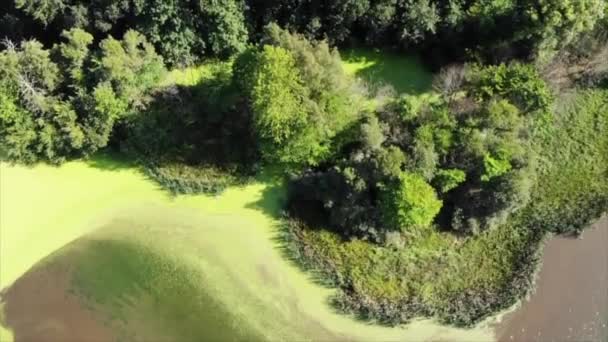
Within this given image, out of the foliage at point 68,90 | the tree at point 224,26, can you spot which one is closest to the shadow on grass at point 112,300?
the foliage at point 68,90

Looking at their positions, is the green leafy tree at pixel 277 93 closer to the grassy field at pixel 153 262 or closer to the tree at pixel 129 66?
the grassy field at pixel 153 262

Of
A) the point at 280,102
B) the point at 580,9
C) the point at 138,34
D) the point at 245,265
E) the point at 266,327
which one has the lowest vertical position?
the point at 266,327

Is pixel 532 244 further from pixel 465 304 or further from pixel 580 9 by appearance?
pixel 580 9

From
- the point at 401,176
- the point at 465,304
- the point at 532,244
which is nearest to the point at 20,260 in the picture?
the point at 401,176

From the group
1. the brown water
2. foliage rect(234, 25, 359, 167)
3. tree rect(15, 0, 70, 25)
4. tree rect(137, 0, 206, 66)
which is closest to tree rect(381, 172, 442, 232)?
foliage rect(234, 25, 359, 167)

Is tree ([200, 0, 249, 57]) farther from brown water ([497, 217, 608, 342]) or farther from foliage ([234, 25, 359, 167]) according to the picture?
brown water ([497, 217, 608, 342])

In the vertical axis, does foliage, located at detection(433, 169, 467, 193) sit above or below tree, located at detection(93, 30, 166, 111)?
below
